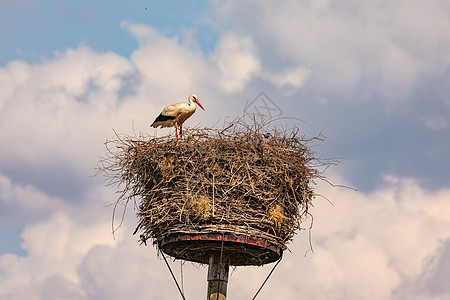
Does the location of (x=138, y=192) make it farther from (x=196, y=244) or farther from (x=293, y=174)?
(x=293, y=174)

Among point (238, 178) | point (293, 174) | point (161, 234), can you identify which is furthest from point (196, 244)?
point (293, 174)

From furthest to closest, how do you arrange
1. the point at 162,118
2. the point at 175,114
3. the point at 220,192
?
the point at 162,118, the point at 175,114, the point at 220,192

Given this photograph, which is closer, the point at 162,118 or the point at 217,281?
the point at 217,281

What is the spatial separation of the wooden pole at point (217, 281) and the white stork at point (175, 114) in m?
3.73

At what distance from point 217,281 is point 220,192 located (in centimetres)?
141

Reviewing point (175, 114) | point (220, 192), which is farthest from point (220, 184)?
point (175, 114)

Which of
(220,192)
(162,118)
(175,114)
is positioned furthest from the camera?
(162,118)

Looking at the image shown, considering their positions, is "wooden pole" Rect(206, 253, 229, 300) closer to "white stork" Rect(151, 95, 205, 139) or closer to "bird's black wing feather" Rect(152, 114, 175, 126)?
"white stork" Rect(151, 95, 205, 139)

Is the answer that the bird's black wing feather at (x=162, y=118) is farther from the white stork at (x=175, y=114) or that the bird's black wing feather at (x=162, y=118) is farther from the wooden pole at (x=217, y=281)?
the wooden pole at (x=217, y=281)

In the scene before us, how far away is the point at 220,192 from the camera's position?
9836 millimetres

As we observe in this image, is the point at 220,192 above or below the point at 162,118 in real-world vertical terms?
below

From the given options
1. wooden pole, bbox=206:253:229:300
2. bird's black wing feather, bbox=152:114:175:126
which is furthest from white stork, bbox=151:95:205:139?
wooden pole, bbox=206:253:229:300

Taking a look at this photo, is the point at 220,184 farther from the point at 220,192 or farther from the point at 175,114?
the point at 175,114

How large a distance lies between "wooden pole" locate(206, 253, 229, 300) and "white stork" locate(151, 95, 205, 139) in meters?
3.73
